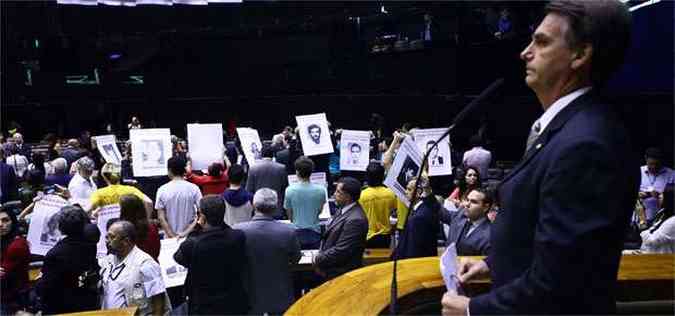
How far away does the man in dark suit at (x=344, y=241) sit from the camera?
5652 millimetres

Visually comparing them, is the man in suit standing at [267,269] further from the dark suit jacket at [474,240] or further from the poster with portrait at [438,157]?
the poster with portrait at [438,157]

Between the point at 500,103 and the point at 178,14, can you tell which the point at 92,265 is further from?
the point at 178,14

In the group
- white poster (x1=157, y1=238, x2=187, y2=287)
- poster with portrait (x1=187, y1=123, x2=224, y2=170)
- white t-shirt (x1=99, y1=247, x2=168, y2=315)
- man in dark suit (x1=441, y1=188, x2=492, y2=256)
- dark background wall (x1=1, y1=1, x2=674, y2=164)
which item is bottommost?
white poster (x1=157, y1=238, x2=187, y2=287)

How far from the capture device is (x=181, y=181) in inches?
299

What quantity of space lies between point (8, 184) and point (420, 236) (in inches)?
240

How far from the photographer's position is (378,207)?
709 centimetres

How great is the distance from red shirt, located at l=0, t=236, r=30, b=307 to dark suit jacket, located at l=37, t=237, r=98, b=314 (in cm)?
61

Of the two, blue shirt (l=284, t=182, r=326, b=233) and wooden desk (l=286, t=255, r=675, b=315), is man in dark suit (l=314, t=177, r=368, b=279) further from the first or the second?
wooden desk (l=286, t=255, r=675, b=315)

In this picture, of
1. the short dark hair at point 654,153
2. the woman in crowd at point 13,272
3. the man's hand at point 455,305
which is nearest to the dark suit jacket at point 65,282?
the woman in crowd at point 13,272

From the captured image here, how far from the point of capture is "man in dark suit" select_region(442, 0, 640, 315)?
1.53 m

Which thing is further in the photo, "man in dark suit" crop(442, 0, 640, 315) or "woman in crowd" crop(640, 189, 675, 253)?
"woman in crowd" crop(640, 189, 675, 253)

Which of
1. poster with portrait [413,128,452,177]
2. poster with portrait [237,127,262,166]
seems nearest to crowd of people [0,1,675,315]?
poster with portrait [237,127,262,166]

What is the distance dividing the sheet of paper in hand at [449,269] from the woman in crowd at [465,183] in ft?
16.4

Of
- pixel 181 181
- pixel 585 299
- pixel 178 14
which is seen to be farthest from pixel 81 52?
pixel 585 299
